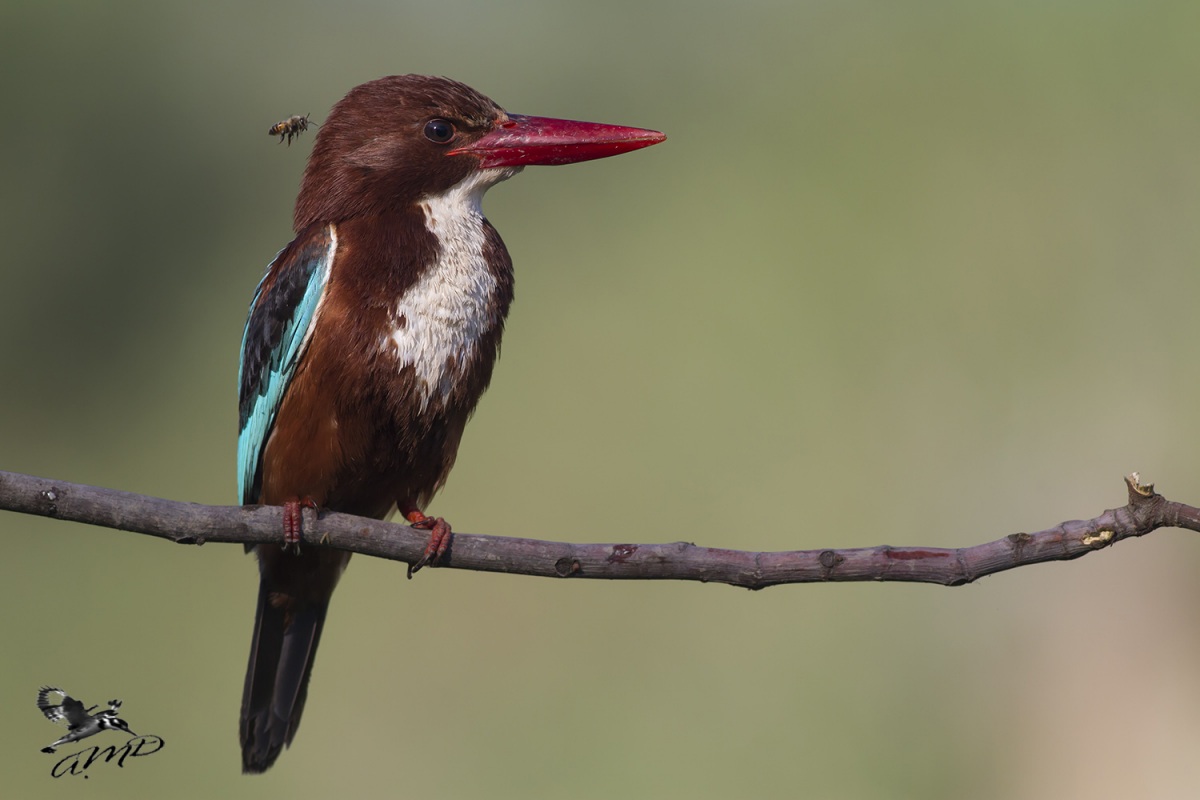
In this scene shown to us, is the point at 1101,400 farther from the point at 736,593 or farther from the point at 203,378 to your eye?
the point at 203,378

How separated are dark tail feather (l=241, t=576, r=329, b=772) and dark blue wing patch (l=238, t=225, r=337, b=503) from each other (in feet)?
1.21

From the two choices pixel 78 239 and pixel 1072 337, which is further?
pixel 78 239

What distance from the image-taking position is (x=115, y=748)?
2445 millimetres

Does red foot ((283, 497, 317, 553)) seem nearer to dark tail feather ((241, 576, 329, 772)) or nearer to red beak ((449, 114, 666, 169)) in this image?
dark tail feather ((241, 576, 329, 772))

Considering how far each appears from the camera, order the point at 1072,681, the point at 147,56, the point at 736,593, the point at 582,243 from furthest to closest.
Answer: the point at 147,56 → the point at 582,243 → the point at 736,593 → the point at 1072,681

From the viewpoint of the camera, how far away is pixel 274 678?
9.65 feet

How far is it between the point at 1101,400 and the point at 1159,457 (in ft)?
1.78

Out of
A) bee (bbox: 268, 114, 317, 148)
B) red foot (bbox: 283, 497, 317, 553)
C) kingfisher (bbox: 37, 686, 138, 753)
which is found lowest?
kingfisher (bbox: 37, 686, 138, 753)

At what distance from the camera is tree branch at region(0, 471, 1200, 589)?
5.70 feet

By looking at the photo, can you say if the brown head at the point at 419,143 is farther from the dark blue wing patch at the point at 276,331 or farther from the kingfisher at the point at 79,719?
the kingfisher at the point at 79,719

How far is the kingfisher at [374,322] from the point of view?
2.46 metres

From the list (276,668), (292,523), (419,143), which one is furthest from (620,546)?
(276,668)

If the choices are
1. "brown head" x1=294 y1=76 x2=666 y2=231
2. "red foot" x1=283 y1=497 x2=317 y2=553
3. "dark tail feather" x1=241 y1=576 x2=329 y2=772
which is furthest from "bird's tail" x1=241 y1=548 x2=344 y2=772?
"brown head" x1=294 y1=76 x2=666 y2=231

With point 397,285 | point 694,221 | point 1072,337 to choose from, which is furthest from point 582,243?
point 397,285
